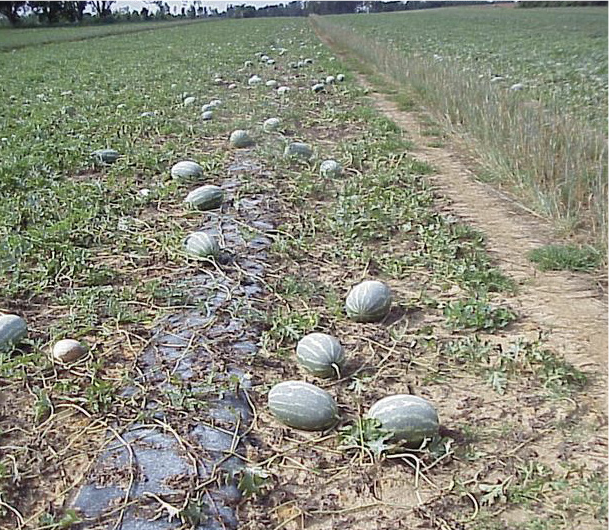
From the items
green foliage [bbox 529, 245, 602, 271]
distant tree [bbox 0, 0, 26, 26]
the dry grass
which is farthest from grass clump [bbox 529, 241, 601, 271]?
distant tree [bbox 0, 0, 26, 26]

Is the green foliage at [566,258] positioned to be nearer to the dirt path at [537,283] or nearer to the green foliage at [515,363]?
the dirt path at [537,283]

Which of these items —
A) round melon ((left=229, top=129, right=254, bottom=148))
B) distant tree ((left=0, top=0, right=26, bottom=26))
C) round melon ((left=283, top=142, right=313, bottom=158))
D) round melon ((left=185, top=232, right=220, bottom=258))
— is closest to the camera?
round melon ((left=185, top=232, right=220, bottom=258))

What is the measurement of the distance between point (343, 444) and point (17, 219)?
3461 mm

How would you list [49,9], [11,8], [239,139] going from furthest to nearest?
1. [49,9]
2. [11,8]
3. [239,139]

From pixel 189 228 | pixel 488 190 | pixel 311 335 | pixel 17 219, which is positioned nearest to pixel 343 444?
pixel 311 335

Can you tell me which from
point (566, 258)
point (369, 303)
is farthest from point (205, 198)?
point (566, 258)

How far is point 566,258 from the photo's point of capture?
Result: 4336mm

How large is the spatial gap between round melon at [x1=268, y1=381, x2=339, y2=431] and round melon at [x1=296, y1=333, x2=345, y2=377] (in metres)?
0.28

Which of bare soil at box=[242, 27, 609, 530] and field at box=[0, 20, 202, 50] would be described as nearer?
bare soil at box=[242, 27, 609, 530]

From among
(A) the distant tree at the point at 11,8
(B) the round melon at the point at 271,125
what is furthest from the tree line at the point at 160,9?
(B) the round melon at the point at 271,125

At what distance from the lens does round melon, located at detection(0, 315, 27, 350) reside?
10.5ft

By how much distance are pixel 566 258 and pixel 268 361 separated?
7.70 feet

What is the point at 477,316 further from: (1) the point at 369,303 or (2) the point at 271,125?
(2) the point at 271,125

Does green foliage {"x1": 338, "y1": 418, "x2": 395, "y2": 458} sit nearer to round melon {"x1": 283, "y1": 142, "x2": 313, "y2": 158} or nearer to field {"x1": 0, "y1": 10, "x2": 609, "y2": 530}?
field {"x1": 0, "y1": 10, "x2": 609, "y2": 530}
